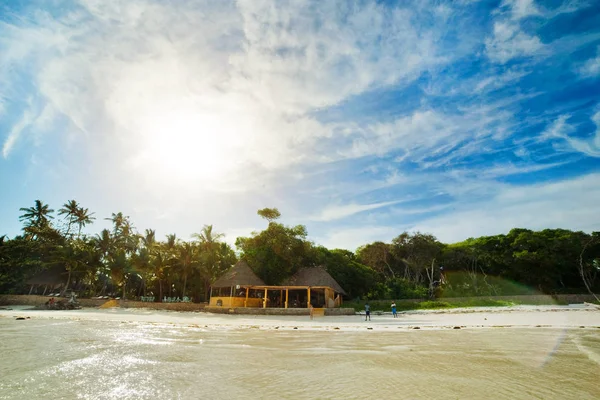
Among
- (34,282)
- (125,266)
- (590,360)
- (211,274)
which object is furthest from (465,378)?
(34,282)

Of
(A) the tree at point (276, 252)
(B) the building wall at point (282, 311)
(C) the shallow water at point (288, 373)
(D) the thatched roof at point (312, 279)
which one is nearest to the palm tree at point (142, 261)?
(A) the tree at point (276, 252)

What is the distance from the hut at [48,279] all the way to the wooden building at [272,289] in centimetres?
2169

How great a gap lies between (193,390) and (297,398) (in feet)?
3.51

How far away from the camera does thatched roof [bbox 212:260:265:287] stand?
87.0 ft

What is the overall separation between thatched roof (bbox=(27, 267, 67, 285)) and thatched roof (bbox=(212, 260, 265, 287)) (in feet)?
74.8

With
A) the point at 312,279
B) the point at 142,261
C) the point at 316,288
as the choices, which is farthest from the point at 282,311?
the point at 142,261

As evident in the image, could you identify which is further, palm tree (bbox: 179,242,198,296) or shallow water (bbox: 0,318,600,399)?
palm tree (bbox: 179,242,198,296)

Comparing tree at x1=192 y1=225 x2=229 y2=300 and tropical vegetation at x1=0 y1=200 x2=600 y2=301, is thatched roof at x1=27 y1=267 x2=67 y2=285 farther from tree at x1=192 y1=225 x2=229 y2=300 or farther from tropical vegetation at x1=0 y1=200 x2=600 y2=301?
tree at x1=192 y1=225 x2=229 y2=300

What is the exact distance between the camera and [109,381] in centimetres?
325

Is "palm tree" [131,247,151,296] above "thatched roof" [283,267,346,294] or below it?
above

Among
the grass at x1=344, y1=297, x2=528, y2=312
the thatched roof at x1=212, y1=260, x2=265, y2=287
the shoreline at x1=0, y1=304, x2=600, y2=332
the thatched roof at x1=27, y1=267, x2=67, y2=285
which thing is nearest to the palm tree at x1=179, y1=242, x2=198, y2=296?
the thatched roof at x1=212, y1=260, x2=265, y2=287

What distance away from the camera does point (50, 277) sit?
37.1 metres

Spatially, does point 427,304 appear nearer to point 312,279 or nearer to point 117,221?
point 312,279

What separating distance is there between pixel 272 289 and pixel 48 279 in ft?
96.4
